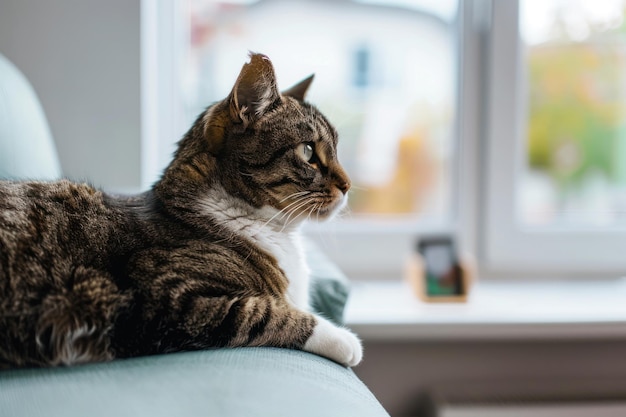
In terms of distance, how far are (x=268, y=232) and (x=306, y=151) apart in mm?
148

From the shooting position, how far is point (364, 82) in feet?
6.15

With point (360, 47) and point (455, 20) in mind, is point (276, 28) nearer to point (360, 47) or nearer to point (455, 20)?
point (360, 47)

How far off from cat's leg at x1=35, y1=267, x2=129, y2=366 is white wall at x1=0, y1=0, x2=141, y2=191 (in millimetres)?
819

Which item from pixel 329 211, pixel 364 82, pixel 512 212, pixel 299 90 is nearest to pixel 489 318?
pixel 512 212

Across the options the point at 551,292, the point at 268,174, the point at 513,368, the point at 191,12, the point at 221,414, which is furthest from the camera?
the point at 191,12

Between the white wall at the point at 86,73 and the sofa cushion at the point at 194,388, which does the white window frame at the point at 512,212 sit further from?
the sofa cushion at the point at 194,388

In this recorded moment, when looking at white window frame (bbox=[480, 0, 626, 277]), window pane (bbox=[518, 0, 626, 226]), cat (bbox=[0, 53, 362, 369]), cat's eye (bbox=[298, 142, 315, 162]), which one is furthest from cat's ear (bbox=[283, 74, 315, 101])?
window pane (bbox=[518, 0, 626, 226])

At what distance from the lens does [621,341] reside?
1.58m

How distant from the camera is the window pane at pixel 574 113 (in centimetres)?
184

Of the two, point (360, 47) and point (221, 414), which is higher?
point (360, 47)

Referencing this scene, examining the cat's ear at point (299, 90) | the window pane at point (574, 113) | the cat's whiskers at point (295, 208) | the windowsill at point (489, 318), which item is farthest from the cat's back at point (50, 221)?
the window pane at point (574, 113)

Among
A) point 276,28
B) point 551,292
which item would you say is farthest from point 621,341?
point 276,28

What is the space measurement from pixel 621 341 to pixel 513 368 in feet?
0.93

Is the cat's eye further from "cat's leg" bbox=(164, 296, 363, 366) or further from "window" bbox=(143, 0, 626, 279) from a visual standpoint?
"window" bbox=(143, 0, 626, 279)
